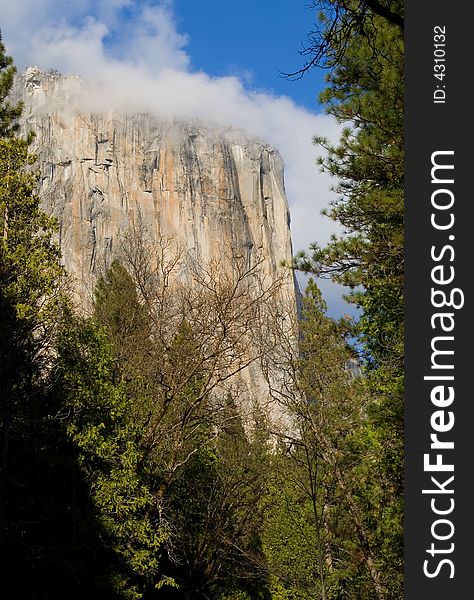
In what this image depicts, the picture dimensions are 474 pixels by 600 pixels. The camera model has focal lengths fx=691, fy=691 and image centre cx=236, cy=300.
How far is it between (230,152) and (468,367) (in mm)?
75959

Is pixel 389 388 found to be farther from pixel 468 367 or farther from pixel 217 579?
pixel 217 579

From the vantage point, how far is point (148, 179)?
7144cm

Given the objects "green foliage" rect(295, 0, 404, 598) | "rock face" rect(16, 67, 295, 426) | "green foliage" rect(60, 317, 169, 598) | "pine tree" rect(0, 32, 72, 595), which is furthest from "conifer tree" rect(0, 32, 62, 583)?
"rock face" rect(16, 67, 295, 426)

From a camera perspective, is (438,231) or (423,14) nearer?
(438,231)

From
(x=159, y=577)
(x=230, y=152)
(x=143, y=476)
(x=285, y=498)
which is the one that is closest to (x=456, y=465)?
(x=143, y=476)

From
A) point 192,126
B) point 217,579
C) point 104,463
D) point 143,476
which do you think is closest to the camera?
point 104,463

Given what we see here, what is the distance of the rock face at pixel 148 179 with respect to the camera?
66.2 metres

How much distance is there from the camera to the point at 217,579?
1580cm

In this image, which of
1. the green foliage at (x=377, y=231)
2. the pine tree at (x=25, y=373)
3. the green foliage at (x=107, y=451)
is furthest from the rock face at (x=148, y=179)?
the green foliage at (x=377, y=231)

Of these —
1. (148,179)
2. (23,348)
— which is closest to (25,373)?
(23,348)

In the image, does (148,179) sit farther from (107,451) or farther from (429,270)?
(429,270)

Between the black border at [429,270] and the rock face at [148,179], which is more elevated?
the rock face at [148,179]

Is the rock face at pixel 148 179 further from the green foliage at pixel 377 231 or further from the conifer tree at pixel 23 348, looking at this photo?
the green foliage at pixel 377 231

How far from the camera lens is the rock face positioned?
2608 inches
